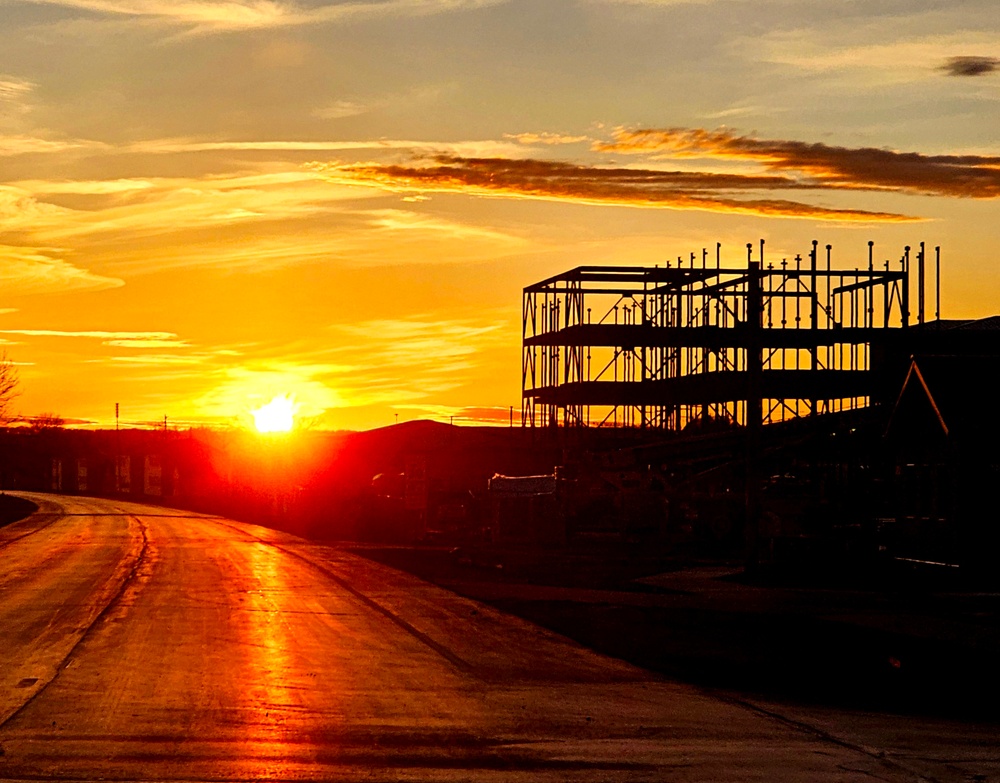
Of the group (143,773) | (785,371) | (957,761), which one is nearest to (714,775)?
(957,761)

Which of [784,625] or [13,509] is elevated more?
[784,625]

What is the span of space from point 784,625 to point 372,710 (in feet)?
33.5

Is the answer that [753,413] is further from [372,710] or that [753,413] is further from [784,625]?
[372,710]

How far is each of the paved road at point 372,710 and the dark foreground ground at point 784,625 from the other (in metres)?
1.02

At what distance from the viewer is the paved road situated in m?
9.95

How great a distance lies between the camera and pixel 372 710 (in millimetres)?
12570

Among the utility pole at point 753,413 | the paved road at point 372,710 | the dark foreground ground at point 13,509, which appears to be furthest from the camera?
the dark foreground ground at point 13,509

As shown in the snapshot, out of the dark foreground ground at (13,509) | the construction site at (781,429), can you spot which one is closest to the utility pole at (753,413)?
the construction site at (781,429)

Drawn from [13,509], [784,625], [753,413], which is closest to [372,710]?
[784,625]

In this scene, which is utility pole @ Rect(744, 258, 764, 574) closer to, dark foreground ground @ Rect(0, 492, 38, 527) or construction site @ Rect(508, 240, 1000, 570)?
construction site @ Rect(508, 240, 1000, 570)

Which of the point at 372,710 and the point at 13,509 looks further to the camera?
the point at 13,509

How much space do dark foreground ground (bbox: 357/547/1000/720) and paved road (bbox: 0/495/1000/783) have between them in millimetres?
1021

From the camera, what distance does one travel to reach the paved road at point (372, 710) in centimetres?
995

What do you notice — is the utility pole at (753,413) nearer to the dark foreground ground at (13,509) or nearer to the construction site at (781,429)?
the construction site at (781,429)
